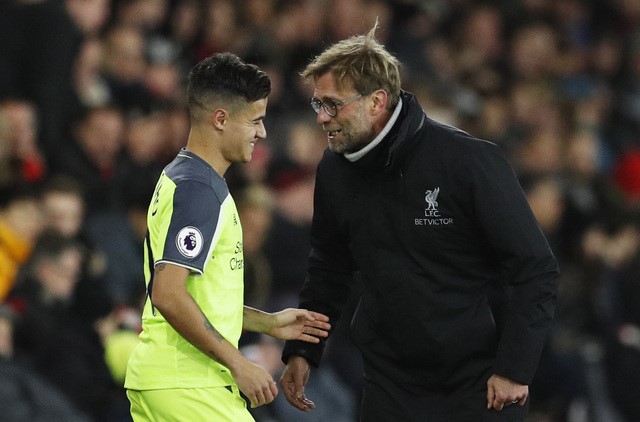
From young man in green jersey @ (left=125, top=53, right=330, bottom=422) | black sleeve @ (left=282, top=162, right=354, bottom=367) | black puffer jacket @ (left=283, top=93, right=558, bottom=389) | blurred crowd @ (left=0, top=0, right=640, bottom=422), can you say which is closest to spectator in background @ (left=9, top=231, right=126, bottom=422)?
blurred crowd @ (left=0, top=0, right=640, bottom=422)

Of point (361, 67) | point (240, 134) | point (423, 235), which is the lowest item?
point (423, 235)

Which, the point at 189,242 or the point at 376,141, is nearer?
the point at 189,242

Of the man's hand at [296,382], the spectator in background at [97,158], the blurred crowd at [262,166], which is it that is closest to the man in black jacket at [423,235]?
the man's hand at [296,382]

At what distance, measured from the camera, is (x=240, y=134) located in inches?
183

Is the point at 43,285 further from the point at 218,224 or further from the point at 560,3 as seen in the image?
the point at 560,3

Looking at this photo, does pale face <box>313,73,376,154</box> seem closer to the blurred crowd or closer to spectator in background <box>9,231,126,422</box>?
the blurred crowd

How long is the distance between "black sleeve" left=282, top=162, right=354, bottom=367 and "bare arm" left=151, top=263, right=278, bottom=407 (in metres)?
0.97

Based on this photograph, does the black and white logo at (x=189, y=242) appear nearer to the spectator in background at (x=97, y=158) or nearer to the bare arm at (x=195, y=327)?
the bare arm at (x=195, y=327)

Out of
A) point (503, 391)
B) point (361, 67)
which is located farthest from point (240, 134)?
point (503, 391)

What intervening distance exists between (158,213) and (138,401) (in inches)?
25.9

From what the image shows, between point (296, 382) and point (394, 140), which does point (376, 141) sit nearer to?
point (394, 140)

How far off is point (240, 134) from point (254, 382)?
0.88m

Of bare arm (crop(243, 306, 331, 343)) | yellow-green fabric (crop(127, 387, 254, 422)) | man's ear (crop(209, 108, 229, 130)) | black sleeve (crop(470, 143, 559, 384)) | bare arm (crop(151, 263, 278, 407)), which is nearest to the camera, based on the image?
bare arm (crop(151, 263, 278, 407))

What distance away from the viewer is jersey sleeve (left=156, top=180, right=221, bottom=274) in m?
4.37
